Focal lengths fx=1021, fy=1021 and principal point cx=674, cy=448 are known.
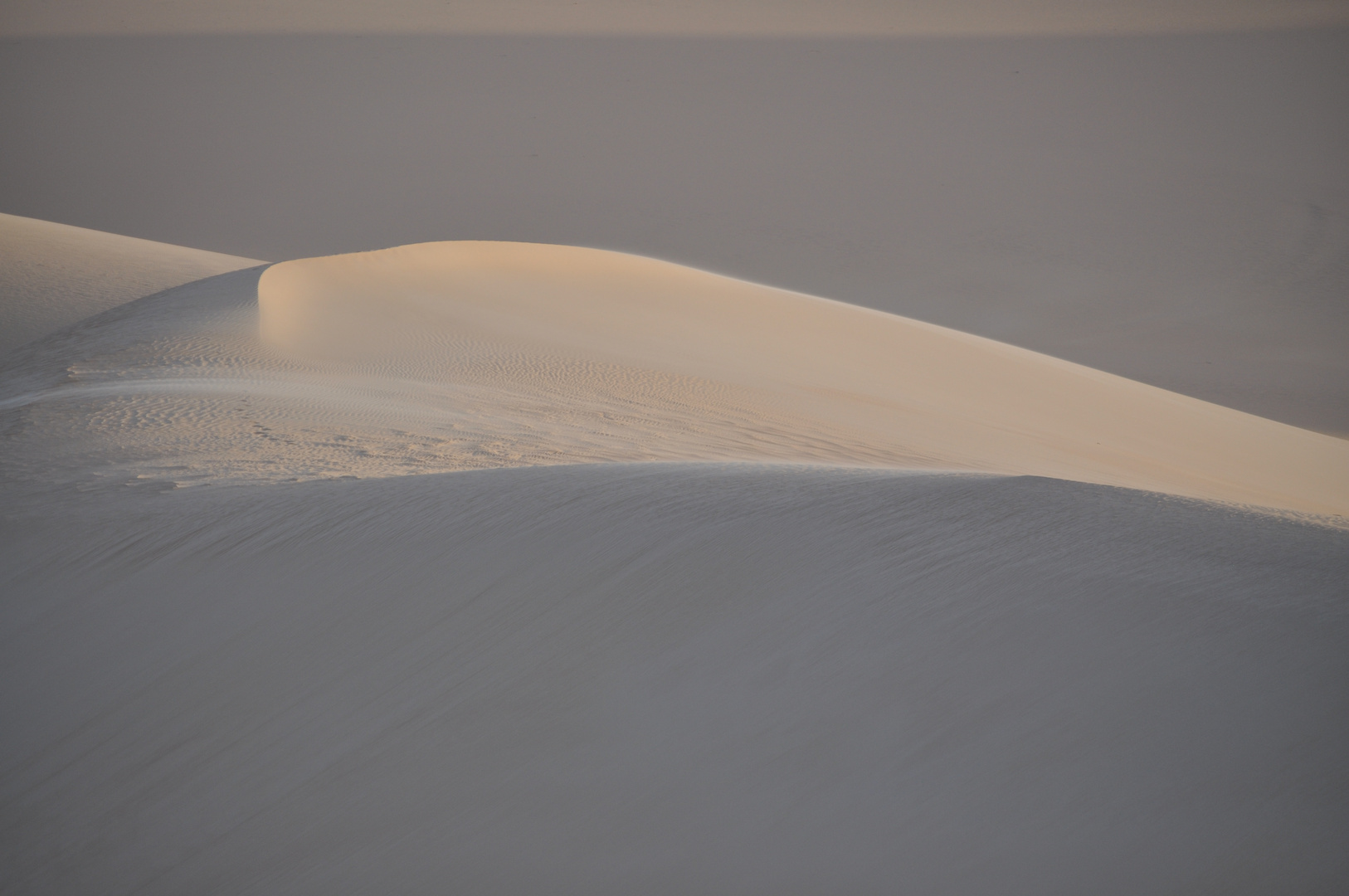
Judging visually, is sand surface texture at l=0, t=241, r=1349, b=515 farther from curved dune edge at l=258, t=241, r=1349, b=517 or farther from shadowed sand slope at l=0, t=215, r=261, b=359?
shadowed sand slope at l=0, t=215, r=261, b=359

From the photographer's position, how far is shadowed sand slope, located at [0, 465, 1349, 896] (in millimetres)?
1271

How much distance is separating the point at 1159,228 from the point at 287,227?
43.7 feet

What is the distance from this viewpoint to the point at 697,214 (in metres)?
16.1

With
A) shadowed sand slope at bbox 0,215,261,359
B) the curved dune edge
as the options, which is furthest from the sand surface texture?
shadowed sand slope at bbox 0,215,261,359

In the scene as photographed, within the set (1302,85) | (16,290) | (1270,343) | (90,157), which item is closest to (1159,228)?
(1270,343)

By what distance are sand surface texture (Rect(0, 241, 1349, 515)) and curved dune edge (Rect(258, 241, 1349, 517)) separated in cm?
2

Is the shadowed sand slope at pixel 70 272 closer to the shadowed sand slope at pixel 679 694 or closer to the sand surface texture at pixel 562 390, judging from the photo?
the sand surface texture at pixel 562 390

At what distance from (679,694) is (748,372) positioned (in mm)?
3302

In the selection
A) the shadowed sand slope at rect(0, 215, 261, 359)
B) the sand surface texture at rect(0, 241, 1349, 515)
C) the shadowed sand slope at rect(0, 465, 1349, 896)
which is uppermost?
the shadowed sand slope at rect(0, 215, 261, 359)

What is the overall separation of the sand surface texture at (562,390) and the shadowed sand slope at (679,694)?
1.52ft

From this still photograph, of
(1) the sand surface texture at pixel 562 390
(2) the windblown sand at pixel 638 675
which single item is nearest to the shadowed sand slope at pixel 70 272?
(1) the sand surface texture at pixel 562 390

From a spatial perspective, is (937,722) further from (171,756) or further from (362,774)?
(171,756)

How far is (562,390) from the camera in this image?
3738 millimetres

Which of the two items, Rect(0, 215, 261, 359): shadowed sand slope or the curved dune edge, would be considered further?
Rect(0, 215, 261, 359): shadowed sand slope
